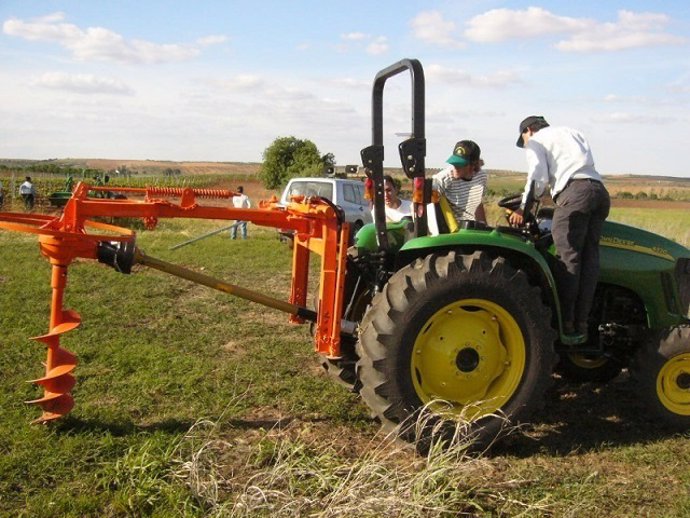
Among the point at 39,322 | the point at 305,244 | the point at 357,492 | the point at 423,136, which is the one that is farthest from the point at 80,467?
the point at 39,322

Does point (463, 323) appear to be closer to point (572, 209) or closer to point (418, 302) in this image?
point (418, 302)

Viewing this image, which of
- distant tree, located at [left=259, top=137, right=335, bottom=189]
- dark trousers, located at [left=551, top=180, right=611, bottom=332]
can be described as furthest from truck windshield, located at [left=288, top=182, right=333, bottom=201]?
distant tree, located at [left=259, top=137, right=335, bottom=189]

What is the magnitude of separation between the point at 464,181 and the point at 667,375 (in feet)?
5.95

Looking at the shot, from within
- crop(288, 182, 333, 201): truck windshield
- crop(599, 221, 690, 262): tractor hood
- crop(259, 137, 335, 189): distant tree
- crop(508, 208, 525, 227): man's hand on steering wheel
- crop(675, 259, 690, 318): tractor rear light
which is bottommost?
crop(675, 259, 690, 318): tractor rear light

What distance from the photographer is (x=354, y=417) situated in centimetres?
436

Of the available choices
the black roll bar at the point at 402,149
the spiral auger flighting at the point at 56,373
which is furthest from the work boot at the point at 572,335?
the spiral auger flighting at the point at 56,373

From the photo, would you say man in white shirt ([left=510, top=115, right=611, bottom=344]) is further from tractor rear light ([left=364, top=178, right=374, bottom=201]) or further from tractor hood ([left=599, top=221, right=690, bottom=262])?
tractor rear light ([left=364, top=178, right=374, bottom=201])

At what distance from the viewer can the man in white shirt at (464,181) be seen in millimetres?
4473

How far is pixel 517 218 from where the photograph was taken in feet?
13.9

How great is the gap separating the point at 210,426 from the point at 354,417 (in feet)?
3.02

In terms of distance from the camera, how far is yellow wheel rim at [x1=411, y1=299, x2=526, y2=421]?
3.82 m

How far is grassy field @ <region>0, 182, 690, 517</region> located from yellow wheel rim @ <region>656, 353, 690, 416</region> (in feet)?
0.63

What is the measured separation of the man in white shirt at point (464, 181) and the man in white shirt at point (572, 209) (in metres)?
0.44

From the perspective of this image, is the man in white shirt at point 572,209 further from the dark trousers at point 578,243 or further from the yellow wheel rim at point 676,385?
the yellow wheel rim at point 676,385
